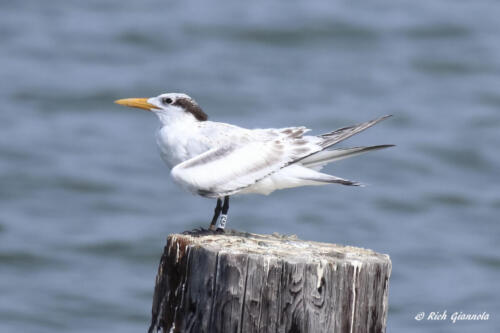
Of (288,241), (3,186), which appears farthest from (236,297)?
(3,186)

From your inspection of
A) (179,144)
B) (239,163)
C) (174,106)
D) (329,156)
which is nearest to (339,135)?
(329,156)

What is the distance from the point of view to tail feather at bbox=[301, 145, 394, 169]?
5.34 m

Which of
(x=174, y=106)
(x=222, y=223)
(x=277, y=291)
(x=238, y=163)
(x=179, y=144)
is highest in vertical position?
(x=174, y=106)

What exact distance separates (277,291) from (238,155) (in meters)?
1.48

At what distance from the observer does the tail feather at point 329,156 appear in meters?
5.34

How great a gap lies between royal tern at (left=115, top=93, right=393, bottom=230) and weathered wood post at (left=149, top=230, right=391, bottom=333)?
0.86 metres

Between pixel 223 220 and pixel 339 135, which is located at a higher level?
pixel 339 135

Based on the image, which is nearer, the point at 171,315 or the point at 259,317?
the point at 259,317

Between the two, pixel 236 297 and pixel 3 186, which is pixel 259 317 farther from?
pixel 3 186

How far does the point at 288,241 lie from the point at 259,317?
32.5 inches

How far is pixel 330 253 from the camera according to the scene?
4.67 metres

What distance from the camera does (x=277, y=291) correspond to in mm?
4328

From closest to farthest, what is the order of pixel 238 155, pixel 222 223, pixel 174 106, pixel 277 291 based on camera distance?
pixel 277 291 < pixel 222 223 < pixel 238 155 < pixel 174 106

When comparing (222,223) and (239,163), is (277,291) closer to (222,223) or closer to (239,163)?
(222,223)
